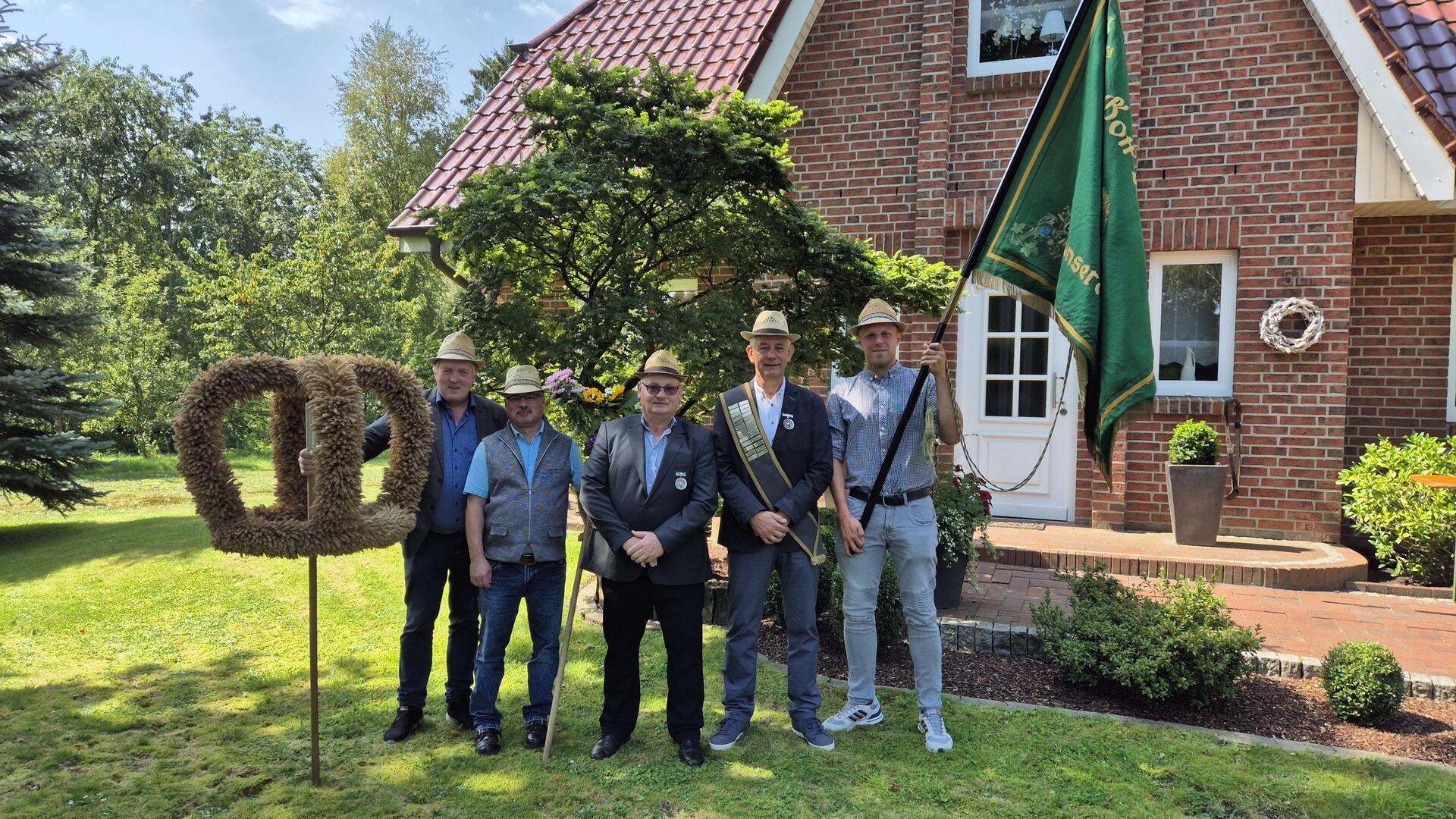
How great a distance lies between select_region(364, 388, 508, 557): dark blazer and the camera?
4035 millimetres

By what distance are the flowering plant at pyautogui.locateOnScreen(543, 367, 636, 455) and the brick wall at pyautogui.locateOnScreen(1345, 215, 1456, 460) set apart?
23.1 feet

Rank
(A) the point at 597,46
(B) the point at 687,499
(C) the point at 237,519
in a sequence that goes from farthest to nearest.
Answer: (A) the point at 597,46
(B) the point at 687,499
(C) the point at 237,519

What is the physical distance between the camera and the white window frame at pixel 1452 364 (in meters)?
7.76

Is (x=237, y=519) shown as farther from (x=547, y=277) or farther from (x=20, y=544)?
(x=20, y=544)


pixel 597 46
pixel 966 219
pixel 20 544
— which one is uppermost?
pixel 597 46

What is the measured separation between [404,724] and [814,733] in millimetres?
1952

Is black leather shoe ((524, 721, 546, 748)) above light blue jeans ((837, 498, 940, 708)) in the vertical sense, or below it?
below

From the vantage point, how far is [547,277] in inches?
227

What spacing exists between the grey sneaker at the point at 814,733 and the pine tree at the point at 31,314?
30.0 ft

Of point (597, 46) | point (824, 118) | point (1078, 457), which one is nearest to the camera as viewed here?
point (1078, 457)

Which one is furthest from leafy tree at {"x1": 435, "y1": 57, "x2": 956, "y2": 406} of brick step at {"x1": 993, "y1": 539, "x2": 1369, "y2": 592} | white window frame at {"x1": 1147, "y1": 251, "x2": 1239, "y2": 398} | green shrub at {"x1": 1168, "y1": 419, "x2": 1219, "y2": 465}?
white window frame at {"x1": 1147, "y1": 251, "x2": 1239, "y2": 398}

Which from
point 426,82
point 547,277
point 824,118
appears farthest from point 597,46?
point 426,82

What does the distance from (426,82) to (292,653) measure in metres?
25.7

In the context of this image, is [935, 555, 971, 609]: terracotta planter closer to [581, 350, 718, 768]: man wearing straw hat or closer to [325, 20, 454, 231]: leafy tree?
[581, 350, 718, 768]: man wearing straw hat
